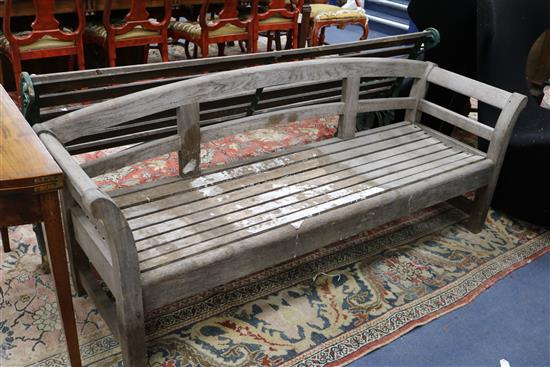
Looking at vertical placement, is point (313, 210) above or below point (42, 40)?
below

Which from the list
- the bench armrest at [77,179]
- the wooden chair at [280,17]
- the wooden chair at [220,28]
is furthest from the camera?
the wooden chair at [280,17]

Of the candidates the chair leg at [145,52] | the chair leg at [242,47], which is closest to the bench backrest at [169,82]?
the chair leg at [145,52]

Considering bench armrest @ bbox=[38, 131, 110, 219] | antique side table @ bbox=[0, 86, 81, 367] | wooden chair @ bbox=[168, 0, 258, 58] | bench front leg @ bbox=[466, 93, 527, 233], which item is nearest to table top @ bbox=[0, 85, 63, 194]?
antique side table @ bbox=[0, 86, 81, 367]

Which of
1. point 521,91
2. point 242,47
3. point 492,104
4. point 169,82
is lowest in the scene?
point 242,47

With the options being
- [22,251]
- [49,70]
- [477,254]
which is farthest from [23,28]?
[477,254]

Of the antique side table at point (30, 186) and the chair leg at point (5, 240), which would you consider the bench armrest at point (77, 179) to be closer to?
the antique side table at point (30, 186)

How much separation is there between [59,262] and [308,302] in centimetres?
99

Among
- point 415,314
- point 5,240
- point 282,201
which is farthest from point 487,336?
point 5,240

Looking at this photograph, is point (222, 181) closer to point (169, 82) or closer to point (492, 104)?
point (169, 82)

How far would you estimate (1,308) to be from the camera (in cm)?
195

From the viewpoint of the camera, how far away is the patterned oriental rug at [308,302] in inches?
71.9

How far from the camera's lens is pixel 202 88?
190cm

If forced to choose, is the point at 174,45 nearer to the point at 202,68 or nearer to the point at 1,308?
the point at 202,68

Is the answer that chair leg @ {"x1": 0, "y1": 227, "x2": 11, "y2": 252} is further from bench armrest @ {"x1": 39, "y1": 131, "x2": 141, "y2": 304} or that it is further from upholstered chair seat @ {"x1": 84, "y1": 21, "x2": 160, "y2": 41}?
upholstered chair seat @ {"x1": 84, "y1": 21, "x2": 160, "y2": 41}
